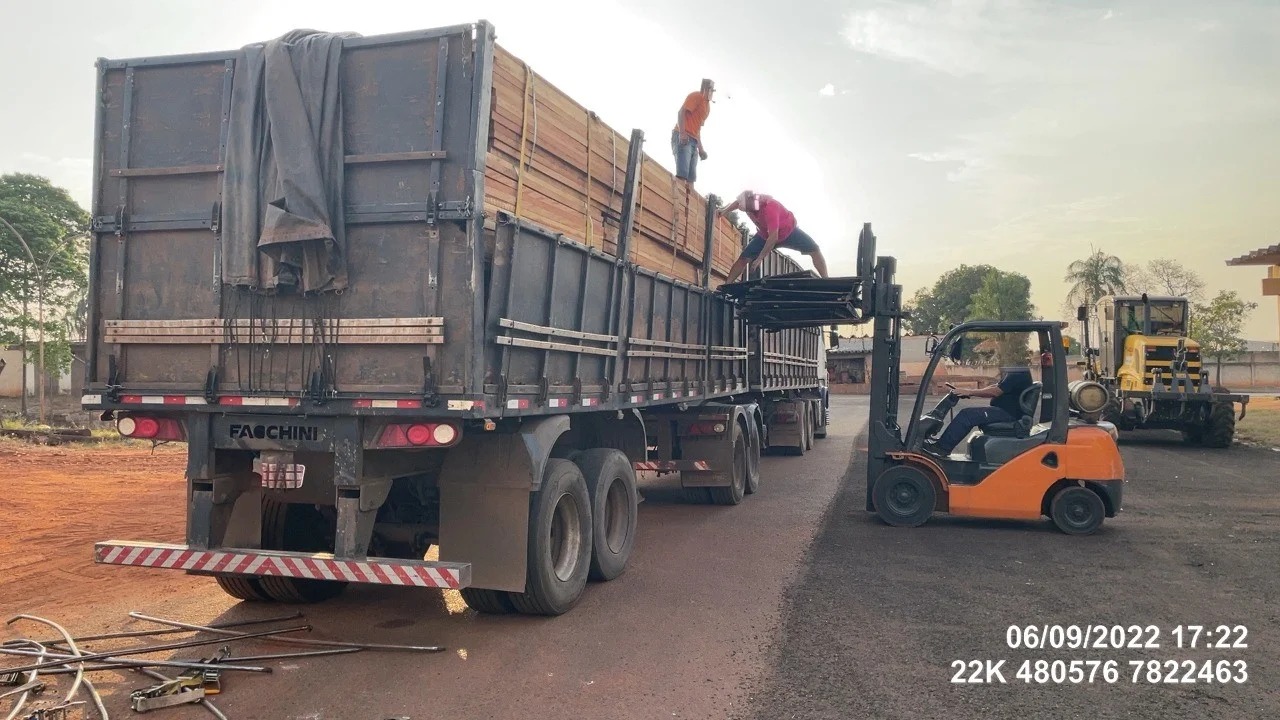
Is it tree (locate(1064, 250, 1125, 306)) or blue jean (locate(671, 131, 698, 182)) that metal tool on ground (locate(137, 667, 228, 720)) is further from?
tree (locate(1064, 250, 1125, 306))

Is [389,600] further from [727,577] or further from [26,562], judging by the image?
[26,562]

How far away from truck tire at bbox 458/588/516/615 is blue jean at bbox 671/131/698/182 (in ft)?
19.0

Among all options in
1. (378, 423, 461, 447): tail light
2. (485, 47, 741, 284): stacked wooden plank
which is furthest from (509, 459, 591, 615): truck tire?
(485, 47, 741, 284): stacked wooden plank

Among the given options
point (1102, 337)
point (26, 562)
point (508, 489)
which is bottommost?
point (26, 562)

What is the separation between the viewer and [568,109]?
19.7 feet

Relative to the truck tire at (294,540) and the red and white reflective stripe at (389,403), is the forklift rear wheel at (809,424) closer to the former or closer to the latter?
the truck tire at (294,540)

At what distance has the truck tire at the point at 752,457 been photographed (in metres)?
10.9

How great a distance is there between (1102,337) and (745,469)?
12812 millimetres

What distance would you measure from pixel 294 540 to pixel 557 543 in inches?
70.9

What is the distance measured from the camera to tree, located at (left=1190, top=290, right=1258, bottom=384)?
110 ft

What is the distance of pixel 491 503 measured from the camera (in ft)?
17.1

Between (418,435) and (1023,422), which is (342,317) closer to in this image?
(418,435)

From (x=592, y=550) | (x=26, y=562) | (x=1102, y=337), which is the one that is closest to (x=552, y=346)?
(x=592, y=550)

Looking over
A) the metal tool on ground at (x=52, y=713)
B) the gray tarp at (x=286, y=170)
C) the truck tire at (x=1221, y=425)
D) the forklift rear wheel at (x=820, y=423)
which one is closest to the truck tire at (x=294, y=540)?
the gray tarp at (x=286, y=170)
